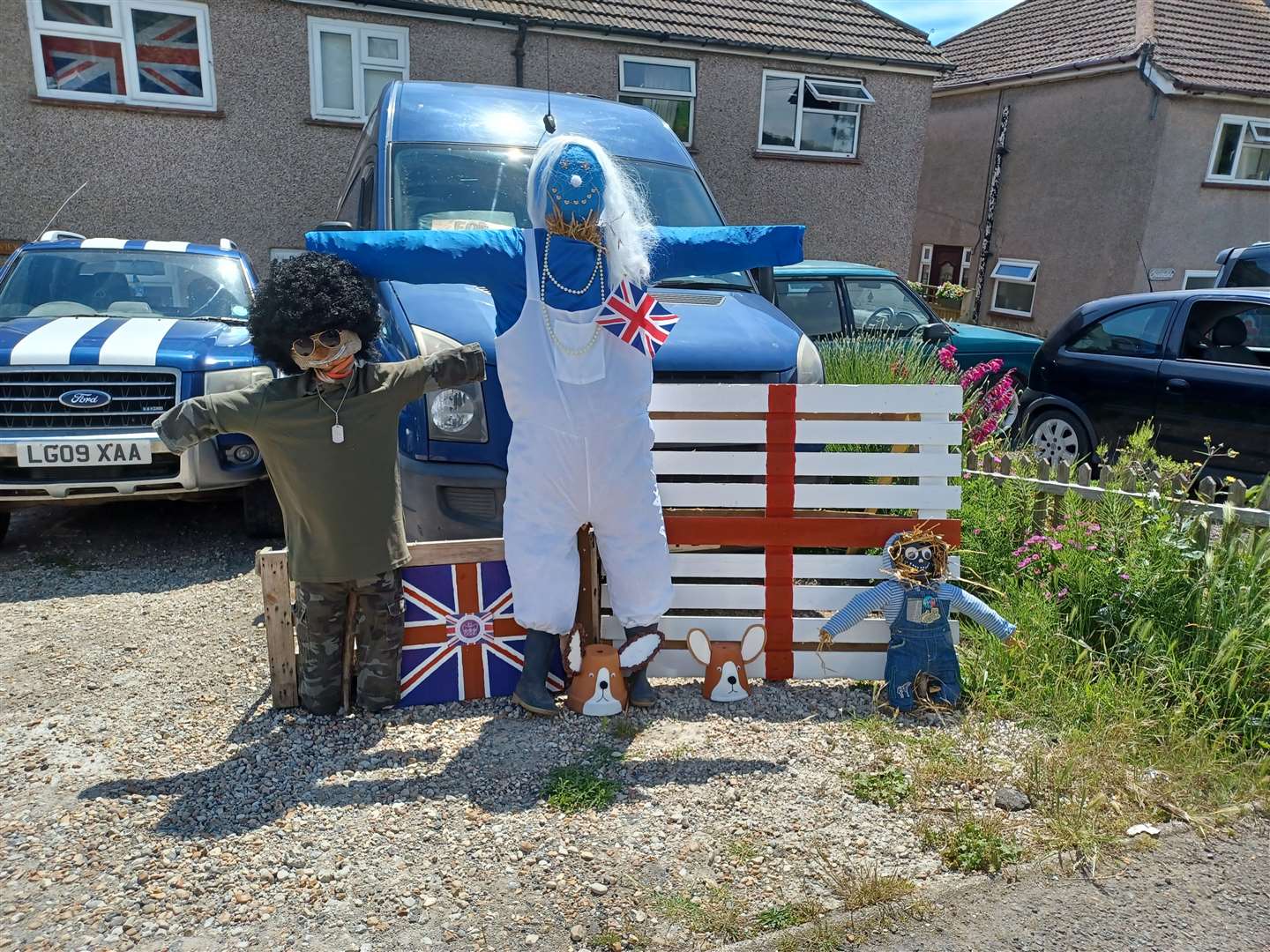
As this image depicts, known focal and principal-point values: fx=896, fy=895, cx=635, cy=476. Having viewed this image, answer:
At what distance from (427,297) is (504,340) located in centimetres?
94

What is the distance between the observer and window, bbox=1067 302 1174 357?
6750 mm

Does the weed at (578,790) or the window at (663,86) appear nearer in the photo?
the weed at (578,790)

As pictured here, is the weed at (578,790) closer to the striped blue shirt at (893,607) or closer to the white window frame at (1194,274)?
the striped blue shirt at (893,607)

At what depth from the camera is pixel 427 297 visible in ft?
13.3

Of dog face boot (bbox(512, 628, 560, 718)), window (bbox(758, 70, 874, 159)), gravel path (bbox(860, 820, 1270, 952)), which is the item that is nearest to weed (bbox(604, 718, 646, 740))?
dog face boot (bbox(512, 628, 560, 718))

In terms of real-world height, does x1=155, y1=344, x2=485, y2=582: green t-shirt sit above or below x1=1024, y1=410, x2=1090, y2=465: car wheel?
above

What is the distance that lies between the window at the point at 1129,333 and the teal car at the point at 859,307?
93 centimetres

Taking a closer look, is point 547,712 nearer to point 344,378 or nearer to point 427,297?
point 344,378

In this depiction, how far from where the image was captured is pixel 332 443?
10.4ft

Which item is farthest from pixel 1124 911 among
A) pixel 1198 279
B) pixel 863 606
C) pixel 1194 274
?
pixel 1198 279

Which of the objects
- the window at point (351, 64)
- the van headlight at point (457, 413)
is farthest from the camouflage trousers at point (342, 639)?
the window at point (351, 64)

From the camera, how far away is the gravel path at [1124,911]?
2.46 meters

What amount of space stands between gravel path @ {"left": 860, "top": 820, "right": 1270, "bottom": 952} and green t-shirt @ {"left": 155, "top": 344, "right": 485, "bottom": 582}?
2.13 meters

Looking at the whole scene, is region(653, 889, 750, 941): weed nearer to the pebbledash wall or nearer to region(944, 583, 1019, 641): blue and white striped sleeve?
region(944, 583, 1019, 641): blue and white striped sleeve
